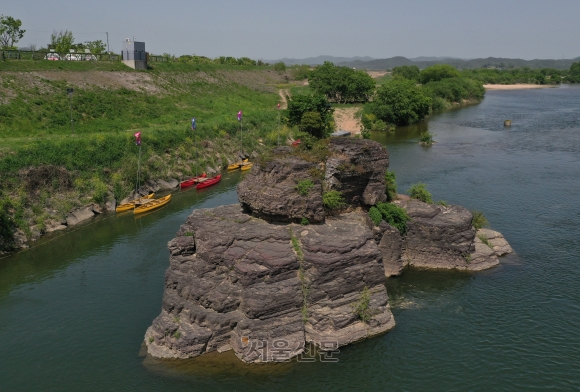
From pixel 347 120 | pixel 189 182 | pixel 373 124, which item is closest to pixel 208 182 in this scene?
pixel 189 182

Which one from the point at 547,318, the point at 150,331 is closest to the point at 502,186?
the point at 547,318

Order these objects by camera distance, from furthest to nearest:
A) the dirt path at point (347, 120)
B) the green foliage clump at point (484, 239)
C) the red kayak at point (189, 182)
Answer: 1. the dirt path at point (347, 120)
2. the red kayak at point (189, 182)
3. the green foliage clump at point (484, 239)

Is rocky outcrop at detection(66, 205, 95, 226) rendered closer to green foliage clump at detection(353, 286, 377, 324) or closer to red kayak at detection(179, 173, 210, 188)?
red kayak at detection(179, 173, 210, 188)

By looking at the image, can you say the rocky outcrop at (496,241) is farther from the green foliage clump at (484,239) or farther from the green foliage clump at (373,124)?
the green foliage clump at (373,124)

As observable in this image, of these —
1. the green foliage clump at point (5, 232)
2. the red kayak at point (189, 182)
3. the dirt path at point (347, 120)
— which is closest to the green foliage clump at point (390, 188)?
the red kayak at point (189, 182)

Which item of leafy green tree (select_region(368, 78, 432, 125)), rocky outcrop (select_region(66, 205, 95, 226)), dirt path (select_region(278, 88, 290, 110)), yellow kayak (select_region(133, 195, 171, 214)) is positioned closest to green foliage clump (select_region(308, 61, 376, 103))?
dirt path (select_region(278, 88, 290, 110))

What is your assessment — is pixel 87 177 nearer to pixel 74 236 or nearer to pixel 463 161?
pixel 74 236

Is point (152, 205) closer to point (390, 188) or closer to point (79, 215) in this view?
point (79, 215)
